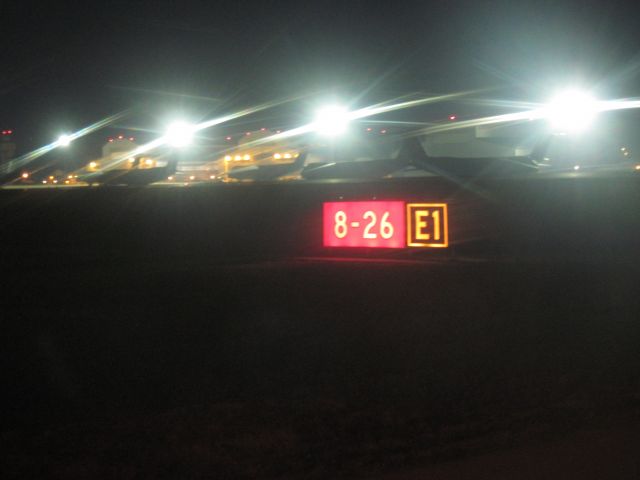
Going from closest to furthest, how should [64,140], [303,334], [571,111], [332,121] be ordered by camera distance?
[303,334] < [571,111] < [332,121] < [64,140]

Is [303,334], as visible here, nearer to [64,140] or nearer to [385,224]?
[385,224]

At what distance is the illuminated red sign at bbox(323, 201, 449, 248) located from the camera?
984 centimetres

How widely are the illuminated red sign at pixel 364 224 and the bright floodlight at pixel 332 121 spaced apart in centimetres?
858

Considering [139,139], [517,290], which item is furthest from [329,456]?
[139,139]

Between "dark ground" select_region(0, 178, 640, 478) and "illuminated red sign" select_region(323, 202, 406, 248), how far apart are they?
7.6 inches

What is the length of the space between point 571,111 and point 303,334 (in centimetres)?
1127

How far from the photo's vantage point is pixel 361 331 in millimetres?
7879

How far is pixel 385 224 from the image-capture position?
404 inches

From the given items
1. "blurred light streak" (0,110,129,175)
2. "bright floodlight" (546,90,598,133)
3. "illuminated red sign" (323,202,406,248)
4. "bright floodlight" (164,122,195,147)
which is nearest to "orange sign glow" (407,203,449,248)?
"illuminated red sign" (323,202,406,248)

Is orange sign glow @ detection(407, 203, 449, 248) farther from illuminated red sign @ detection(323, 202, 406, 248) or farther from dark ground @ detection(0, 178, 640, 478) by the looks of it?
dark ground @ detection(0, 178, 640, 478)

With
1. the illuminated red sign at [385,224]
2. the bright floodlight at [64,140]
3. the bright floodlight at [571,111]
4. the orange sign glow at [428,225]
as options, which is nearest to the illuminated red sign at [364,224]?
the illuminated red sign at [385,224]

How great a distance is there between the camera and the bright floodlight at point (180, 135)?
20.5 meters

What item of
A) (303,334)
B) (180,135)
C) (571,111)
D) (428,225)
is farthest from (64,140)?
(303,334)

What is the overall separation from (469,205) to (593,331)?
2.83m
